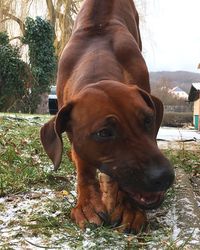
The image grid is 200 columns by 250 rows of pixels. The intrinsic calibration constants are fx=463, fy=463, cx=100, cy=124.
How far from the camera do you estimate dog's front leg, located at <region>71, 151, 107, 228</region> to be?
2051 mm

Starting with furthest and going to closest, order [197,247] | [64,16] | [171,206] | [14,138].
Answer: [64,16] < [14,138] < [171,206] < [197,247]

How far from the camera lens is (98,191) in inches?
86.3

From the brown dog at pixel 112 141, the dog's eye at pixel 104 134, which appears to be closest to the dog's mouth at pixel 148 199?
the brown dog at pixel 112 141

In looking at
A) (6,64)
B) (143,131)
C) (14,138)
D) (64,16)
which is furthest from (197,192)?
(64,16)

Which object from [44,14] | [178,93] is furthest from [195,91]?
[178,93]

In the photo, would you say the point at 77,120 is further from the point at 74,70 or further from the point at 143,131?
the point at 74,70

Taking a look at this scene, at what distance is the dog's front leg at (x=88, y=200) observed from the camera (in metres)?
2.05

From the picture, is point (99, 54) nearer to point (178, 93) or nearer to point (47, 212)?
point (47, 212)

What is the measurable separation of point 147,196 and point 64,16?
688 inches

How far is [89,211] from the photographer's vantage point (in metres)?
2.09

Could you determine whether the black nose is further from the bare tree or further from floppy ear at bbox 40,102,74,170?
the bare tree

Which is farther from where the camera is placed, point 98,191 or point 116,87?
point 98,191

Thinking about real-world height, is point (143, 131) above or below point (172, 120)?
above

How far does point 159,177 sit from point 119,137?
232 mm
